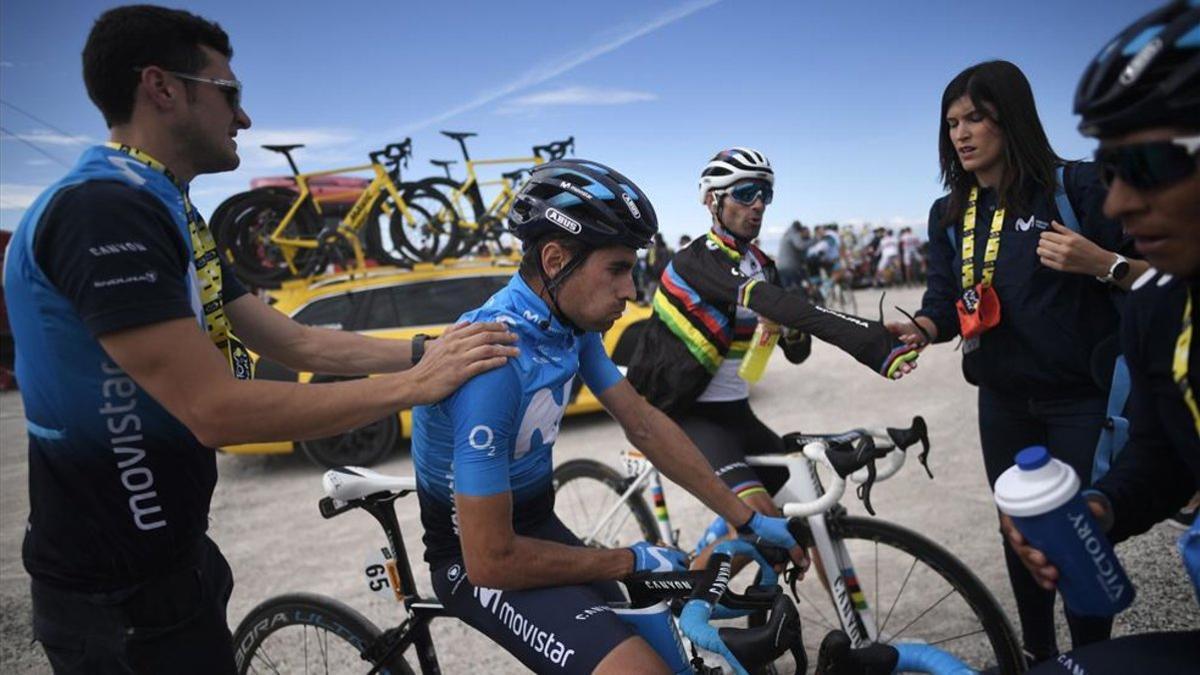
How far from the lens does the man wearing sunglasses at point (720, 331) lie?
3.20 metres

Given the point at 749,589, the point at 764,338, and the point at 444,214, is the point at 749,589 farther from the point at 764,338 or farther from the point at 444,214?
the point at 444,214

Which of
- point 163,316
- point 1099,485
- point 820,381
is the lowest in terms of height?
point 820,381

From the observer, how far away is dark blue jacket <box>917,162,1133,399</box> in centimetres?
265

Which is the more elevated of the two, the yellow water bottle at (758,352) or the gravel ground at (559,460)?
the yellow water bottle at (758,352)

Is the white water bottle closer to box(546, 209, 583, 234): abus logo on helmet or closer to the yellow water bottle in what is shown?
box(546, 209, 583, 234): abus logo on helmet

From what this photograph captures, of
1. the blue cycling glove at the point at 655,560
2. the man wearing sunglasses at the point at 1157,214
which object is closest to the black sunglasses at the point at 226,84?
the blue cycling glove at the point at 655,560

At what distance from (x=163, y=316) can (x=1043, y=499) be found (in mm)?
1764

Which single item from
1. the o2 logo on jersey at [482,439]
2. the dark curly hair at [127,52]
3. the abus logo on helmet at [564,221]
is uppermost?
the dark curly hair at [127,52]

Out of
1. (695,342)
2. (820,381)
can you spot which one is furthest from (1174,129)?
(820,381)

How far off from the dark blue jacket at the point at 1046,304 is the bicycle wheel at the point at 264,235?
350 inches

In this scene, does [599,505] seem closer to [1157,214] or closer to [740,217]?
[740,217]

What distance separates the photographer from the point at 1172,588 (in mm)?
3863

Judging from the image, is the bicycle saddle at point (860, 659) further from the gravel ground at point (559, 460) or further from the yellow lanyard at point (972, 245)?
the gravel ground at point (559, 460)

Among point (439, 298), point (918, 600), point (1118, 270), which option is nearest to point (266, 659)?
point (918, 600)
